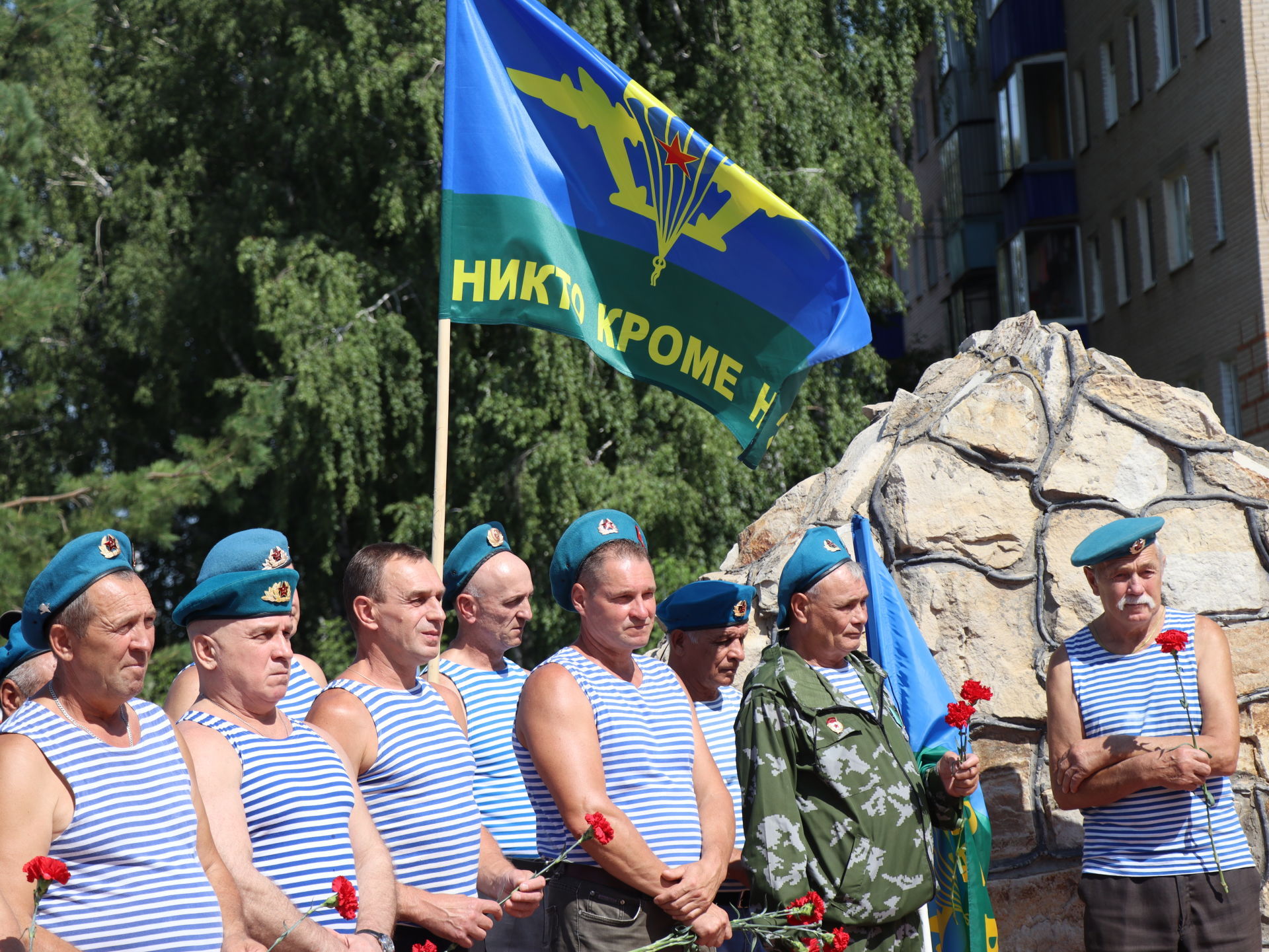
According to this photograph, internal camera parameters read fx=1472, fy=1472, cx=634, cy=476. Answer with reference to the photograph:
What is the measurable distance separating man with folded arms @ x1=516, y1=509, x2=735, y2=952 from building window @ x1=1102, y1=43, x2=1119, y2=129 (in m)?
18.6

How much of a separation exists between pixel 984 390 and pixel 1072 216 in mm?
17036

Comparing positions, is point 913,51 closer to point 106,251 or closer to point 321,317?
point 321,317

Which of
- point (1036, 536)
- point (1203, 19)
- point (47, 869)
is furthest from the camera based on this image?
point (1203, 19)

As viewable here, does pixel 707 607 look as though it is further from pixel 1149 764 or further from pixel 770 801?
pixel 1149 764

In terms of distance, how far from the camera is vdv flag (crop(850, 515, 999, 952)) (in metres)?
4.48

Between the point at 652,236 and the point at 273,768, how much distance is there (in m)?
2.57

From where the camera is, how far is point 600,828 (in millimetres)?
3066

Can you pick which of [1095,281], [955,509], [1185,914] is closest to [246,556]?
[1185,914]

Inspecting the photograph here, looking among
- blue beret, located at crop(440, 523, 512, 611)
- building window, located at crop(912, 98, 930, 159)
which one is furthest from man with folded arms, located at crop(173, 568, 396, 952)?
building window, located at crop(912, 98, 930, 159)

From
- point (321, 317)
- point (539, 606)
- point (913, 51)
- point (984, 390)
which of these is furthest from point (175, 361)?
point (984, 390)

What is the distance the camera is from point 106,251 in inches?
640

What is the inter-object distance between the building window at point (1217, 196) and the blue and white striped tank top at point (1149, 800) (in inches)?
555

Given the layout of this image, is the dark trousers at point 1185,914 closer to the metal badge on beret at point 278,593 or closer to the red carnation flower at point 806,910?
the red carnation flower at point 806,910

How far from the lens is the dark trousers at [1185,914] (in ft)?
13.4
